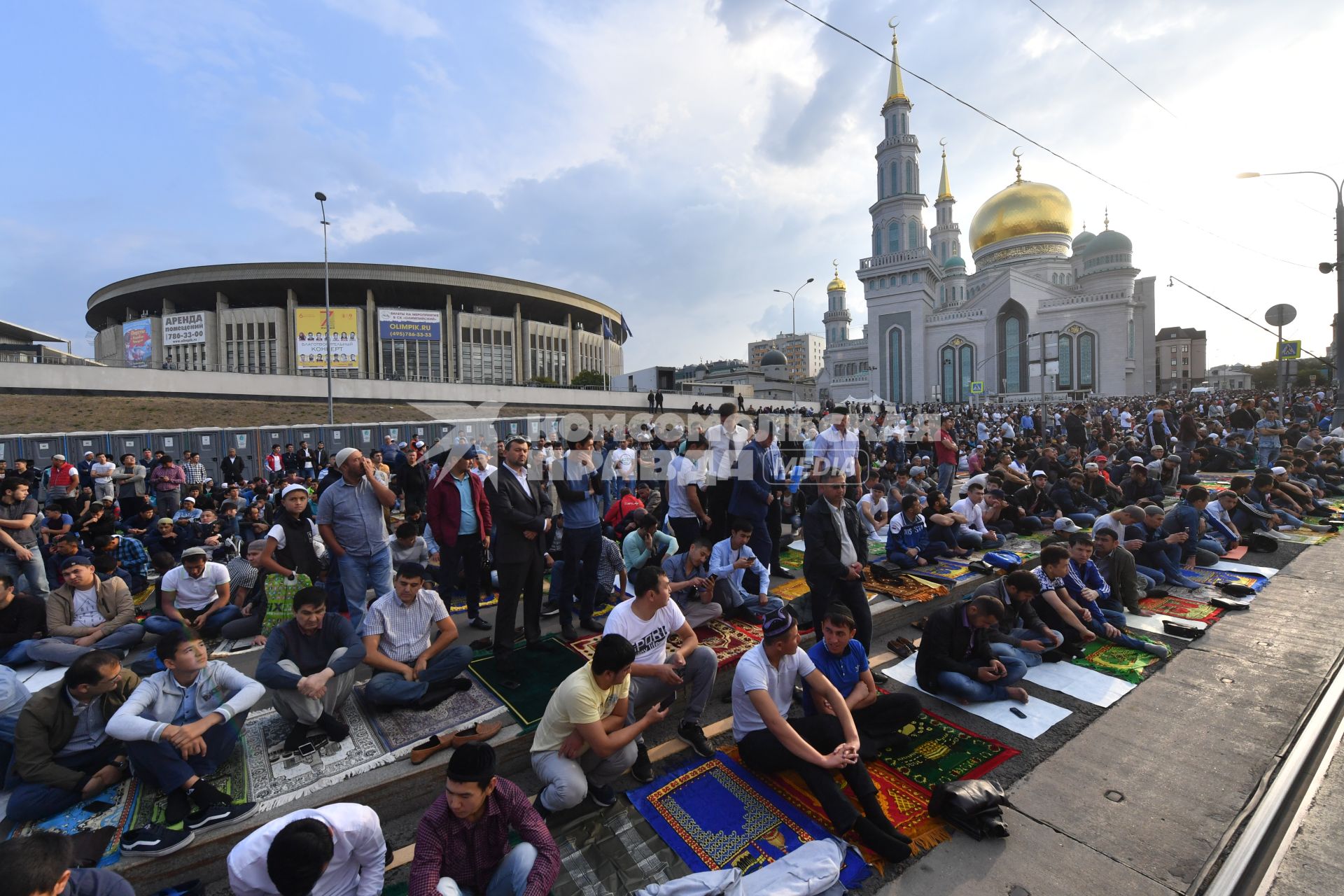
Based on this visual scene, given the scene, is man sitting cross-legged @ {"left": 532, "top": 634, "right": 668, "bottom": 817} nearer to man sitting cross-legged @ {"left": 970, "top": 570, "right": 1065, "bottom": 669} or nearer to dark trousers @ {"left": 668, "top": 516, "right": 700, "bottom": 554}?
dark trousers @ {"left": 668, "top": 516, "right": 700, "bottom": 554}

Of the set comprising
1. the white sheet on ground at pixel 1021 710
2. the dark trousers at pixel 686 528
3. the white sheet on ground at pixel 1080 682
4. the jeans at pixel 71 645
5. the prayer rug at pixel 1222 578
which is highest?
the dark trousers at pixel 686 528

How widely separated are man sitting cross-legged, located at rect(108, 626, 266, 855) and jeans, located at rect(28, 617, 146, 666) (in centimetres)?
164

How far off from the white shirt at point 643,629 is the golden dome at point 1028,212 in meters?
69.1

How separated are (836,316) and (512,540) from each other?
82376 millimetres

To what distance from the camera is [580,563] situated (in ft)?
17.6

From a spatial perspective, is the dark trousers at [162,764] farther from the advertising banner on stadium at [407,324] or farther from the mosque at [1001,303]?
the mosque at [1001,303]

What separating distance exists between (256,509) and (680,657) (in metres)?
6.83

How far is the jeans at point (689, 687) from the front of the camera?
389cm

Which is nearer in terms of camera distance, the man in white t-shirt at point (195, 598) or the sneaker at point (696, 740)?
the sneaker at point (696, 740)

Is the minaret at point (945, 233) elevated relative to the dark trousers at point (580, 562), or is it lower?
elevated

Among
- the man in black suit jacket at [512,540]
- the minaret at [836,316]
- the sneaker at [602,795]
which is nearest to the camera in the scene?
the sneaker at [602,795]

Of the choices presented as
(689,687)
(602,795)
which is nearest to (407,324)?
(689,687)

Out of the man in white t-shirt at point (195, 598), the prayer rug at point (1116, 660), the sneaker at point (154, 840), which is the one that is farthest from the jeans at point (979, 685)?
the man in white t-shirt at point (195, 598)

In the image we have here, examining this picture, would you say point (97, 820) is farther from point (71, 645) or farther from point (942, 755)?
point (942, 755)
